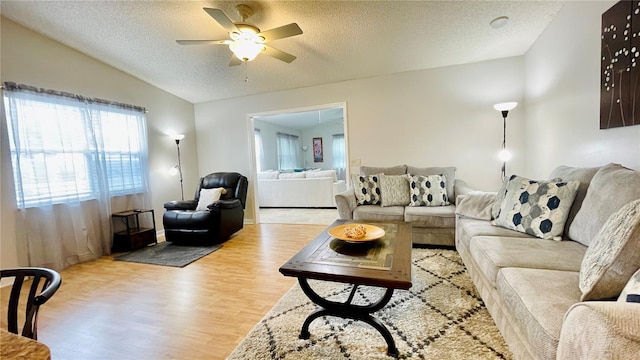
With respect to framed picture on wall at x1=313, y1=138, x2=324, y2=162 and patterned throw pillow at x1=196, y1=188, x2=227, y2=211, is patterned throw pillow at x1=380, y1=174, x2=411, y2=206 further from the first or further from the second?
framed picture on wall at x1=313, y1=138, x2=324, y2=162

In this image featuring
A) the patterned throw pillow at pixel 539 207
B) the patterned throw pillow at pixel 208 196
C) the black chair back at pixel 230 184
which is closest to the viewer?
the patterned throw pillow at pixel 539 207

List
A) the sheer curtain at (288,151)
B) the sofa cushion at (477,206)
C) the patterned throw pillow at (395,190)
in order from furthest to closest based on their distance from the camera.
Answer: the sheer curtain at (288,151)
the patterned throw pillow at (395,190)
the sofa cushion at (477,206)

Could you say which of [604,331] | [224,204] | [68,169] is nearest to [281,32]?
[224,204]

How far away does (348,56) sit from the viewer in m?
3.49

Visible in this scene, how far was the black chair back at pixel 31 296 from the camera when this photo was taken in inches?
30.6

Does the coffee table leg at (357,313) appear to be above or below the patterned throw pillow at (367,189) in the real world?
below

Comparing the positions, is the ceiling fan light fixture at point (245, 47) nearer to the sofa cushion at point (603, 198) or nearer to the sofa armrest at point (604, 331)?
the sofa armrest at point (604, 331)

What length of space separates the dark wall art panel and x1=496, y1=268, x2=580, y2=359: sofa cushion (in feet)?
4.16

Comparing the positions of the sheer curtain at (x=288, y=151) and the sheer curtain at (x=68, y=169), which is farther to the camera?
the sheer curtain at (x=288, y=151)

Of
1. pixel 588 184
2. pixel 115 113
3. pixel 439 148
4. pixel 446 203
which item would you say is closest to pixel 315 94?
pixel 439 148

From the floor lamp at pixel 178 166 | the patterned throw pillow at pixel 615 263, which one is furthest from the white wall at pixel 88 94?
the patterned throw pillow at pixel 615 263

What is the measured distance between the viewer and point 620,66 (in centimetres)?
181

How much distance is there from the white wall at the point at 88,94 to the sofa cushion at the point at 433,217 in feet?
12.9

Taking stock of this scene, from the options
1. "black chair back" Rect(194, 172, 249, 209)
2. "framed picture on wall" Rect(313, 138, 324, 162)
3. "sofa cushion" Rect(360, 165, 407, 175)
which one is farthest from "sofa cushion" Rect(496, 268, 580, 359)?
"framed picture on wall" Rect(313, 138, 324, 162)
